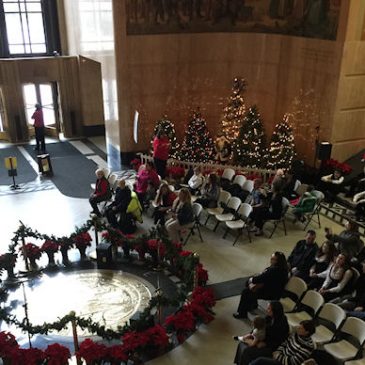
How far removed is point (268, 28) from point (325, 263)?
934cm

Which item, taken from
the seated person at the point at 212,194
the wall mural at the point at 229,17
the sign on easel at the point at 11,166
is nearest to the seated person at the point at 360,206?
the seated person at the point at 212,194

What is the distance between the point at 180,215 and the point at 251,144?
5.37m

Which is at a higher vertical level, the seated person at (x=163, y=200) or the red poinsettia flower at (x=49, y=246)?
the seated person at (x=163, y=200)

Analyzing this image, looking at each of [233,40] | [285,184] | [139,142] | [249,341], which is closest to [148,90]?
[139,142]

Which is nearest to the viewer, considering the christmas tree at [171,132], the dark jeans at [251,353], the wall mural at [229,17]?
the dark jeans at [251,353]

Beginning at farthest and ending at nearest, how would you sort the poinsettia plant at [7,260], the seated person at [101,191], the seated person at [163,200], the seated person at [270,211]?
1. the seated person at [101,191]
2. the seated person at [163,200]
3. the seated person at [270,211]
4. the poinsettia plant at [7,260]

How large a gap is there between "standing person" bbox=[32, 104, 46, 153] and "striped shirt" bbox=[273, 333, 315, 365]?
12894 millimetres

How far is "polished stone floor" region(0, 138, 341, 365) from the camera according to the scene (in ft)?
22.4

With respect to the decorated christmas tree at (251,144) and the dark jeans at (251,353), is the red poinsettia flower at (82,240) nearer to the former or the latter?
the dark jeans at (251,353)

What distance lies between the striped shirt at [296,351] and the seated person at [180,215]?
13.3 ft

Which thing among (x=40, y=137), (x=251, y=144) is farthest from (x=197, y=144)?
(x=40, y=137)

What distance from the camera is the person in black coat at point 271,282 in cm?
727

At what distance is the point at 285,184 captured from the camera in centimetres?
1134

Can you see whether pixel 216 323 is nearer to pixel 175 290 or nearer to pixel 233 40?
pixel 175 290
